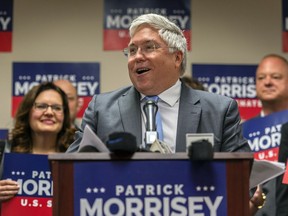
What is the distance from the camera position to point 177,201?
5.78 ft

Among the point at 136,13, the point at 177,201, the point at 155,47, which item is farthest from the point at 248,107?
the point at 177,201

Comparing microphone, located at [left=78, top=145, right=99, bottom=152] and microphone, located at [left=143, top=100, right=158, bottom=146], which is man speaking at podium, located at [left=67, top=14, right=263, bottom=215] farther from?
microphone, located at [left=78, top=145, right=99, bottom=152]

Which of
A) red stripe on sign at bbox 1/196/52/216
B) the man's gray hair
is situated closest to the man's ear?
the man's gray hair

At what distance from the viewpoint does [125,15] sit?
523cm

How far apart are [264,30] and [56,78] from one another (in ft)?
5.92

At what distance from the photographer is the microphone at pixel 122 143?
1728 millimetres

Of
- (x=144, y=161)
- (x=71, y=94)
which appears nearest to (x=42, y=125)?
(x=71, y=94)

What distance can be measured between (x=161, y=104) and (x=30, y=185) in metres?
1.01

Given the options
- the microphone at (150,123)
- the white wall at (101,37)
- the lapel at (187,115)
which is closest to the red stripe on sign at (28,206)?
the lapel at (187,115)

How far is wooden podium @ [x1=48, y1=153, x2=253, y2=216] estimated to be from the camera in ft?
5.74

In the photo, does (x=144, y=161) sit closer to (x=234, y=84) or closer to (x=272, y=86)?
(x=272, y=86)

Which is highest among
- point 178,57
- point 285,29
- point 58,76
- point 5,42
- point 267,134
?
point 285,29

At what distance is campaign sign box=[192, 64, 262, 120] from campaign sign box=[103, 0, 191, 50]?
25 cm

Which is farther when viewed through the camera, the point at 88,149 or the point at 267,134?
the point at 267,134
